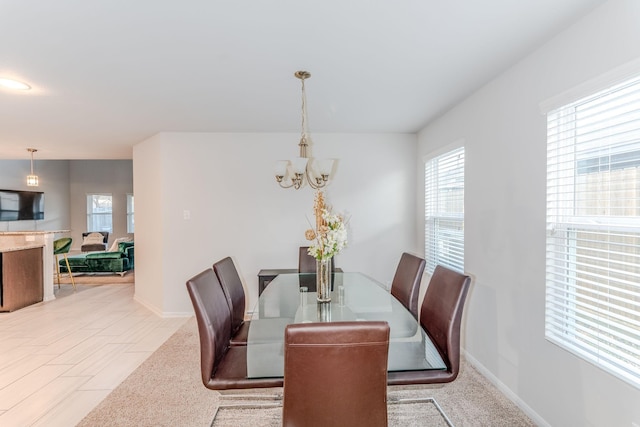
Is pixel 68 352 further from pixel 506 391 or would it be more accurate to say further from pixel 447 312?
pixel 506 391

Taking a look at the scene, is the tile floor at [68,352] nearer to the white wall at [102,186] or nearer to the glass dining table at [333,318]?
the glass dining table at [333,318]

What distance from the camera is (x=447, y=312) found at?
1.90 meters

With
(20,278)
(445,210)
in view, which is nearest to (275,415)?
(445,210)

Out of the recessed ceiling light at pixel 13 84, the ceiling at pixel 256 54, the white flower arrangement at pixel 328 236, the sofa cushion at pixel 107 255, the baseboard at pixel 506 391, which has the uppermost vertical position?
the ceiling at pixel 256 54

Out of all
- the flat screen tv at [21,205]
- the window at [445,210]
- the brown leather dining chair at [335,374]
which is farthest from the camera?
the flat screen tv at [21,205]

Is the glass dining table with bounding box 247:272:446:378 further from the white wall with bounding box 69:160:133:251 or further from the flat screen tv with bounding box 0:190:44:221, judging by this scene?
the white wall with bounding box 69:160:133:251

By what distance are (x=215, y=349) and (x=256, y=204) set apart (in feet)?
8.85

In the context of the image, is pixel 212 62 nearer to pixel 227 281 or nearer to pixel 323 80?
pixel 323 80

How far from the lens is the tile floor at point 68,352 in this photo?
2321 mm

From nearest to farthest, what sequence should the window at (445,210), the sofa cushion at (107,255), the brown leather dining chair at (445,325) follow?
the brown leather dining chair at (445,325) → the window at (445,210) → the sofa cushion at (107,255)

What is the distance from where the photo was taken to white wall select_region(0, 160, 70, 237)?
7977 millimetres

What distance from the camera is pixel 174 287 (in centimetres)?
429

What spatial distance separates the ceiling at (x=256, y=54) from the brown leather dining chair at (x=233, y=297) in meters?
1.42

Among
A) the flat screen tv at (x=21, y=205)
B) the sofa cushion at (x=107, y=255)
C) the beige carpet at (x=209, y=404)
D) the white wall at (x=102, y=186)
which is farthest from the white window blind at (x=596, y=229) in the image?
the white wall at (x=102, y=186)
